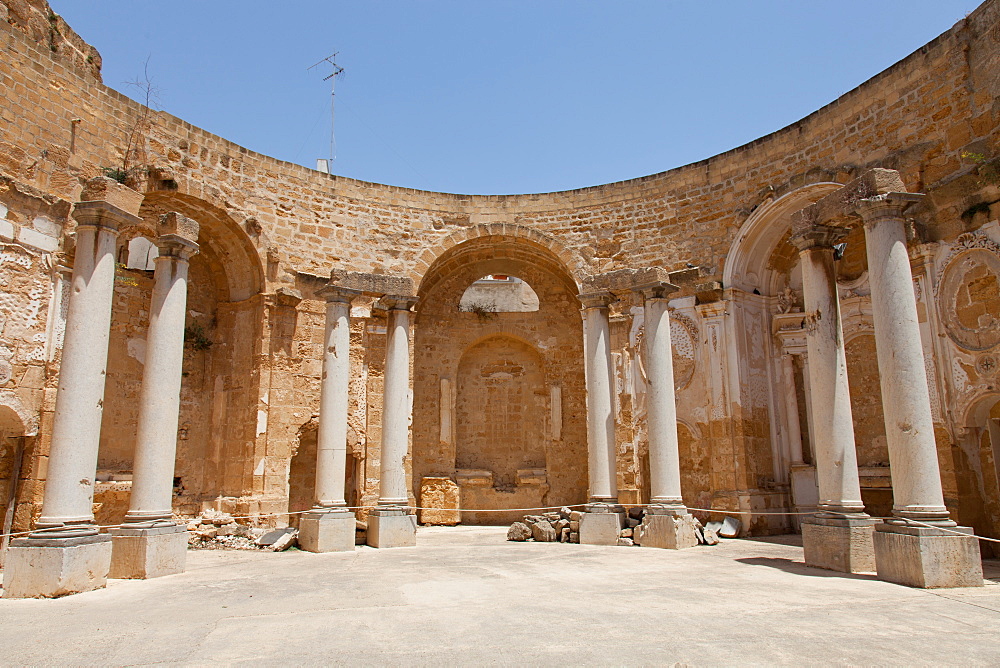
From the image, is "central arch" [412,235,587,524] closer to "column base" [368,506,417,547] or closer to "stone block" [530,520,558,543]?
"stone block" [530,520,558,543]

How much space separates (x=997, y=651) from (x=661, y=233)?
11708 millimetres

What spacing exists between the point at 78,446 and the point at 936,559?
32.6ft

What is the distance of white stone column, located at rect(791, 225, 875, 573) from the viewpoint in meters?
8.58

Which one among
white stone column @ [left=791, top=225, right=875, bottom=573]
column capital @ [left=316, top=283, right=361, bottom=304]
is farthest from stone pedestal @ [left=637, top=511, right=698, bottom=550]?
column capital @ [left=316, top=283, right=361, bottom=304]

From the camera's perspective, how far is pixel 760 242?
14.7 meters

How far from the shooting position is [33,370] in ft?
34.7

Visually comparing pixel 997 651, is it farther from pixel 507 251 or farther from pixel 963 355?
pixel 507 251

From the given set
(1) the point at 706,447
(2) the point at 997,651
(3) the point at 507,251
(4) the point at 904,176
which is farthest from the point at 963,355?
(3) the point at 507,251

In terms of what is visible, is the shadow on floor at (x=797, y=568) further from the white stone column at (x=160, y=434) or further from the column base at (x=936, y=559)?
the white stone column at (x=160, y=434)

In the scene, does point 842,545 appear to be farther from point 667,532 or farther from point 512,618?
point 512,618

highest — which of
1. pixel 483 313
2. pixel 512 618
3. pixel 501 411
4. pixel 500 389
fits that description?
pixel 483 313

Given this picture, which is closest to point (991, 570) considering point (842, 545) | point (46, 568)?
point (842, 545)

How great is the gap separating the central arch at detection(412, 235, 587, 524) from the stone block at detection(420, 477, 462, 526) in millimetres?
215

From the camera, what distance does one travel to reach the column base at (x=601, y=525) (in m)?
12.1
